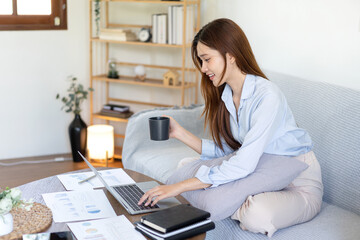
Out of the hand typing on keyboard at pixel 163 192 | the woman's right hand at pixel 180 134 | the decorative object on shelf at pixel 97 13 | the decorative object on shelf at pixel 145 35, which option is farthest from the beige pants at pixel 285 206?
the decorative object on shelf at pixel 97 13

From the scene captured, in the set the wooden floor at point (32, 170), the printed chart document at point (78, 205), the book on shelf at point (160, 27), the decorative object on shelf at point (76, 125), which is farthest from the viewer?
the decorative object on shelf at point (76, 125)

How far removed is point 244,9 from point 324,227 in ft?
5.89

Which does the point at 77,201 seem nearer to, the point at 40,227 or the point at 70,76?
the point at 40,227

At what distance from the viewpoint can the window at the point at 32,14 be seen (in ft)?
11.9

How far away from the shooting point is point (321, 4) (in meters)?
2.54

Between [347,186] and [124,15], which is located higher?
[124,15]

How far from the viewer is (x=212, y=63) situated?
189 cm

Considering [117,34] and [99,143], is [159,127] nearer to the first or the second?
[99,143]

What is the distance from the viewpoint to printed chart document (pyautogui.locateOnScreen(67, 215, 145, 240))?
1413mm

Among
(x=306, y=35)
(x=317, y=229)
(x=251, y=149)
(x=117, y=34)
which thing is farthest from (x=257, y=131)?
(x=117, y=34)

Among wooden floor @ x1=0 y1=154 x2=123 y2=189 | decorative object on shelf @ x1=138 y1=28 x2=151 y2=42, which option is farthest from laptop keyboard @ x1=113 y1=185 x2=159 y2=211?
decorative object on shelf @ x1=138 y1=28 x2=151 y2=42

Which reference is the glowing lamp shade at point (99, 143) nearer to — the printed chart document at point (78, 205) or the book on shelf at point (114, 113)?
the book on shelf at point (114, 113)

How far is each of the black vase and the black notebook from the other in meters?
2.32

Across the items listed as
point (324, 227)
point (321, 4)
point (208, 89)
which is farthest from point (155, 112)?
point (324, 227)
